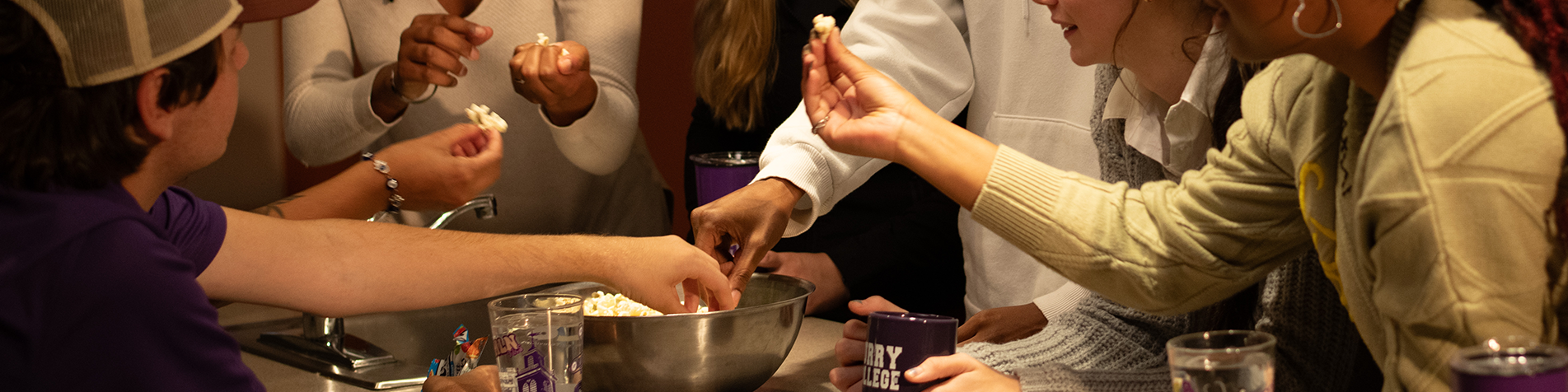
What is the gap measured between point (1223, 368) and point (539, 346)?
0.63 m

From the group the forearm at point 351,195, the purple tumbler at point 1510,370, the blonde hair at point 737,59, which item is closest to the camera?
the purple tumbler at point 1510,370

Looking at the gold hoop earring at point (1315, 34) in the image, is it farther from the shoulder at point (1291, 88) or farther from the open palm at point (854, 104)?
the open palm at point (854, 104)

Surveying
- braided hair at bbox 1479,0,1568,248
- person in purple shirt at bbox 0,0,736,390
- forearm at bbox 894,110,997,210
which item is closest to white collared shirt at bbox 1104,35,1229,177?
forearm at bbox 894,110,997,210

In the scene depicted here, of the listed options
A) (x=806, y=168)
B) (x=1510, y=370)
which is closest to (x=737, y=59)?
(x=806, y=168)

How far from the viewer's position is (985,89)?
188 cm

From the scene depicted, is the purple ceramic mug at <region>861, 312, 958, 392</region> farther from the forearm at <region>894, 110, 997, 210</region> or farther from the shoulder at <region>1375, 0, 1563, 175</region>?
the shoulder at <region>1375, 0, 1563, 175</region>

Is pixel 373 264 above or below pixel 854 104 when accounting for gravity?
below

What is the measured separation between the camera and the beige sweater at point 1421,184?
0.62 m

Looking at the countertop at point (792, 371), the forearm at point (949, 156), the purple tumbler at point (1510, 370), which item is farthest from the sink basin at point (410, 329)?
the purple tumbler at point (1510, 370)

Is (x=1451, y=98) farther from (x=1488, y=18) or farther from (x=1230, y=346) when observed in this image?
(x=1230, y=346)

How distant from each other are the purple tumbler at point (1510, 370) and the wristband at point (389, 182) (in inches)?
58.0

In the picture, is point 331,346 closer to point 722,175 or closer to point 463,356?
point 463,356

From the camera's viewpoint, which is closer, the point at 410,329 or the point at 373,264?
the point at 373,264

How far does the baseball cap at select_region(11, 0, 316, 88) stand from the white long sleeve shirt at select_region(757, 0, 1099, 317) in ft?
2.95
